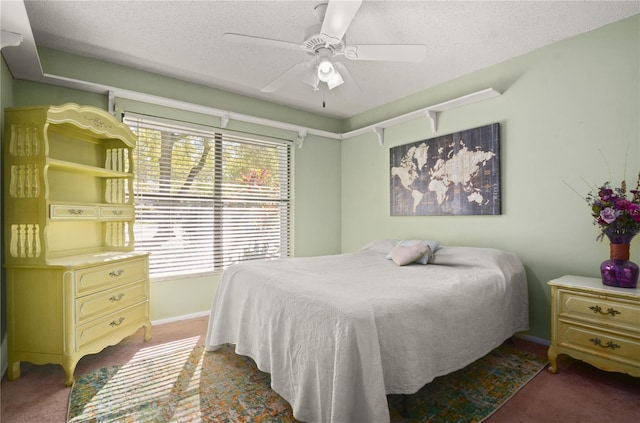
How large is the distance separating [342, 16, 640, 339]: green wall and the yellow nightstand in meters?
0.49

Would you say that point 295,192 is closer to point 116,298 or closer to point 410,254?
point 410,254

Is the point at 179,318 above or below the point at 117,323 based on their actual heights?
below

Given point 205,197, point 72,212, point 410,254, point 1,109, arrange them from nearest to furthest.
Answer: point 1,109
point 72,212
point 410,254
point 205,197

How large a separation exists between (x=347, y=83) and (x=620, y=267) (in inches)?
86.8

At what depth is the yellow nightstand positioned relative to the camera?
1.90 metres

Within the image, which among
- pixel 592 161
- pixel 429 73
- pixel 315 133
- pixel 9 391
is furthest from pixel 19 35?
pixel 592 161

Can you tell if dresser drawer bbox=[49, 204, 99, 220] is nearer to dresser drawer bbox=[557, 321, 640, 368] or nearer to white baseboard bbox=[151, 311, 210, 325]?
white baseboard bbox=[151, 311, 210, 325]

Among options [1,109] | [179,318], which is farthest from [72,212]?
[179,318]

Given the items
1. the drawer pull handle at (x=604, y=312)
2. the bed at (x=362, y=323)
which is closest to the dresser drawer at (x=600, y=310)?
the drawer pull handle at (x=604, y=312)

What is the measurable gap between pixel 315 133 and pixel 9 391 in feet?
12.2

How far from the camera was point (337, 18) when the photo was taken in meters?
1.74

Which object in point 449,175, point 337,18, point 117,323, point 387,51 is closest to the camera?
point 337,18

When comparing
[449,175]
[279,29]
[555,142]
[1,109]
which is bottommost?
[449,175]

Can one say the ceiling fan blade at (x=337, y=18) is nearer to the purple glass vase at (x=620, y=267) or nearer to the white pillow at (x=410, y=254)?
the white pillow at (x=410, y=254)
